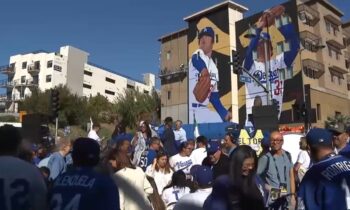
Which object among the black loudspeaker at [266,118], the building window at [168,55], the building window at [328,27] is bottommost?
the black loudspeaker at [266,118]

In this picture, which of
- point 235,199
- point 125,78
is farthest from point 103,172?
point 125,78

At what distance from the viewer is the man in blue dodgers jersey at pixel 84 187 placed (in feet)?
12.0

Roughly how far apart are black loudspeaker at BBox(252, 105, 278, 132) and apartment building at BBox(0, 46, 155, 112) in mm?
61396

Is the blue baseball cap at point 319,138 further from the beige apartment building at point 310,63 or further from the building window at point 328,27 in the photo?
the building window at point 328,27

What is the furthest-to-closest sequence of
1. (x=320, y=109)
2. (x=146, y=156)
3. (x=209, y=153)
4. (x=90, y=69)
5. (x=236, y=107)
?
(x=90, y=69)
(x=236, y=107)
(x=320, y=109)
(x=146, y=156)
(x=209, y=153)

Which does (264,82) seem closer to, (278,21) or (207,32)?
(278,21)

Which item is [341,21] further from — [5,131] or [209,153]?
[5,131]

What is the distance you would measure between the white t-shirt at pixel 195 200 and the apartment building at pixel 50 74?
71.2 m

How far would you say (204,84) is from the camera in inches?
1976

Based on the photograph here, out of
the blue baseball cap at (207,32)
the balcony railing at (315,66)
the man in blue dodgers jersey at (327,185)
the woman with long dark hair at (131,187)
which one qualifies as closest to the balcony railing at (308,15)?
the balcony railing at (315,66)

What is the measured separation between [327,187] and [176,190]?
2697 mm

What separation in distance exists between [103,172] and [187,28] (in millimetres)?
52112

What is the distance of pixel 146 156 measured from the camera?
34.2 feet

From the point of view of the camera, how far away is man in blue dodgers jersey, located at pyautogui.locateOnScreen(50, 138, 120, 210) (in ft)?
12.0
